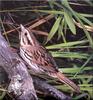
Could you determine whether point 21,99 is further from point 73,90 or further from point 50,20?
point 50,20

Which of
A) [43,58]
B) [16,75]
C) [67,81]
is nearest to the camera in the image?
[16,75]

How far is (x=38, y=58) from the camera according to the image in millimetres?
1876

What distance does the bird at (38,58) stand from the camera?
1750 mm

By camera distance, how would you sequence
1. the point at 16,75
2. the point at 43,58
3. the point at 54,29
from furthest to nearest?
the point at 54,29
the point at 43,58
the point at 16,75

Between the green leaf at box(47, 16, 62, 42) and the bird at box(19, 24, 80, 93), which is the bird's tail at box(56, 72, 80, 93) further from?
the green leaf at box(47, 16, 62, 42)

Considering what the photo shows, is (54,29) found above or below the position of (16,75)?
above

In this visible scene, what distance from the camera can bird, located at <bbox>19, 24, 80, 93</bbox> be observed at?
1.75 metres

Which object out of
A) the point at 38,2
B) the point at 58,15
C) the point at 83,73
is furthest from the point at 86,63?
the point at 38,2

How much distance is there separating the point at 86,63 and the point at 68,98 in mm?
258

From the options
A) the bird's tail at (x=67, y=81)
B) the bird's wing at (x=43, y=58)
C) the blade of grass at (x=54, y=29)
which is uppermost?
the blade of grass at (x=54, y=29)

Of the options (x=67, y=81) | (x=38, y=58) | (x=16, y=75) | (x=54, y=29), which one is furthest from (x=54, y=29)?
(x=16, y=75)

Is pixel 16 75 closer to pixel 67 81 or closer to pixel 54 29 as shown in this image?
pixel 67 81

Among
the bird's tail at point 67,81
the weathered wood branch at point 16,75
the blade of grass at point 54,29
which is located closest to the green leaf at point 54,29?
the blade of grass at point 54,29

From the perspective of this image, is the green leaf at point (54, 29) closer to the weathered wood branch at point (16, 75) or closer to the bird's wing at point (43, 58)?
the bird's wing at point (43, 58)
